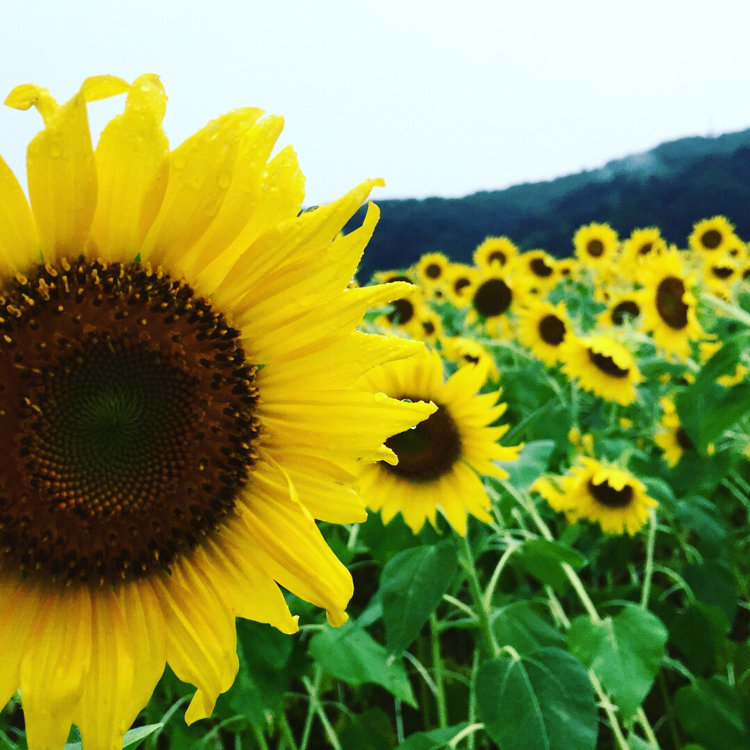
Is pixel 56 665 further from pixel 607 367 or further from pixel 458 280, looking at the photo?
pixel 458 280

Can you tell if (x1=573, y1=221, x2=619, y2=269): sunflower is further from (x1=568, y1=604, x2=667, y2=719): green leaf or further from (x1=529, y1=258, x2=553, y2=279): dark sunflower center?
(x1=568, y1=604, x2=667, y2=719): green leaf

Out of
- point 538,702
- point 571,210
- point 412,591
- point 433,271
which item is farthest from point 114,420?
point 571,210

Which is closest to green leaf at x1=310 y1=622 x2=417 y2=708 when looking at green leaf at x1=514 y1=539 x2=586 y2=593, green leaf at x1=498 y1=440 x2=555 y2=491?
green leaf at x1=514 y1=539 x2=586 y2=593

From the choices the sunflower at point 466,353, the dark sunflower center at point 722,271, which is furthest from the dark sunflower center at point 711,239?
the sunflower at point 466,353

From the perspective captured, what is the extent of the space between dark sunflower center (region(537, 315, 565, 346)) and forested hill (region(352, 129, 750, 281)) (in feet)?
8.47

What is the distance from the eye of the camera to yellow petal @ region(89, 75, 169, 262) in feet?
2.76

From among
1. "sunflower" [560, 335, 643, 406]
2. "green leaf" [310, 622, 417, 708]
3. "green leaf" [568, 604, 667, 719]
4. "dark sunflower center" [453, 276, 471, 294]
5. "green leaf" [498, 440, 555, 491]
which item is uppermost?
"dark sunflower center" [453, 276, 471, 294]

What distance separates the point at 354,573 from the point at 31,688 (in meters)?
2.17

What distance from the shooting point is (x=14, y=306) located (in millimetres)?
888

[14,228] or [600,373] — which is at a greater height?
[14,228]

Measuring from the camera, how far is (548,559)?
1.84m

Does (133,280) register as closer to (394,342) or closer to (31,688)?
(394,342)

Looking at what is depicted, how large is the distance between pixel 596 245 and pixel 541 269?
1.16 meters

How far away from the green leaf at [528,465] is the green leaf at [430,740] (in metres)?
0.67
